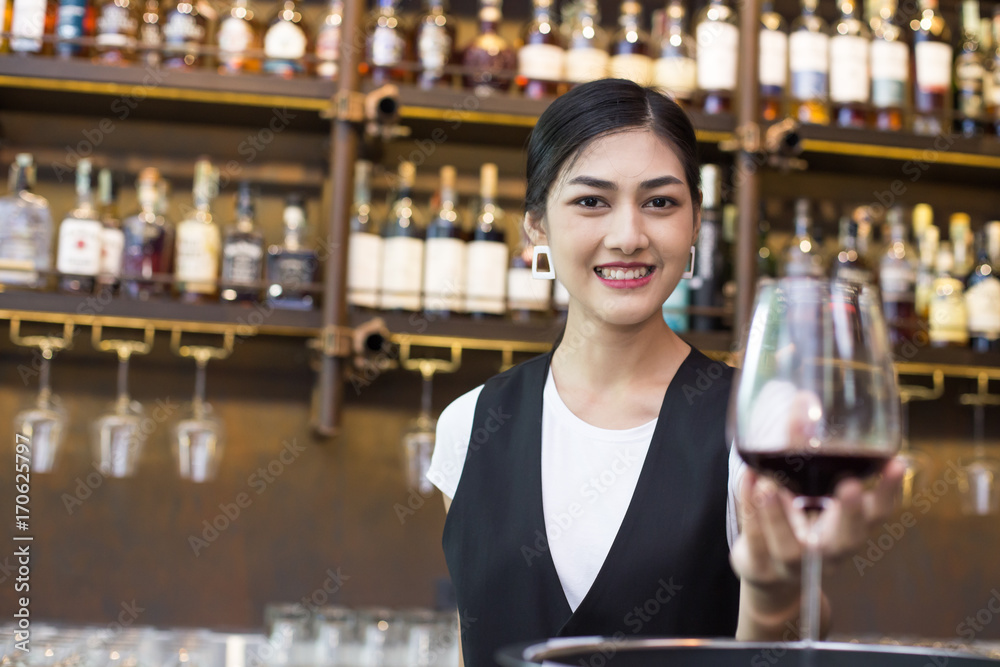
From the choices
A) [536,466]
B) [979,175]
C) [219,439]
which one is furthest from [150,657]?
[979,175]

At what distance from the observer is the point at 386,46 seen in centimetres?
186

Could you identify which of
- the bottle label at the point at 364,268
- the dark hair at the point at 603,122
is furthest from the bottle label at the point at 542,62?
the dark hair at the point at 603,122

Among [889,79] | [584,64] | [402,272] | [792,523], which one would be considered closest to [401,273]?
[402,272]

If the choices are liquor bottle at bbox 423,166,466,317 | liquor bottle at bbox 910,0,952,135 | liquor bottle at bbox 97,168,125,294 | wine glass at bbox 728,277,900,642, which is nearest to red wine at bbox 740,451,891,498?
wine glass at bbox 728,277,900,642

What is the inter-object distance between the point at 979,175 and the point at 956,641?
40.4 inches

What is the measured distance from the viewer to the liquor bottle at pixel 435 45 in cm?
188

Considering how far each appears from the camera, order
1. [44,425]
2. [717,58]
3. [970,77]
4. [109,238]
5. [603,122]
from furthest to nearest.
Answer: [970,77] → [717,58] → [109,238] → [44,425] → [603,122]

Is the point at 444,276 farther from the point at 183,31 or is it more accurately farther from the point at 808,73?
the point at 808,73

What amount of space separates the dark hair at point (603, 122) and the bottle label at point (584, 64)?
2.79 feet

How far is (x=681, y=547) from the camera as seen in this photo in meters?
0.89

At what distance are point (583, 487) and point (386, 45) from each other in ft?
3.90

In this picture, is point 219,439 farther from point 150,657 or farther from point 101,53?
point 101,53

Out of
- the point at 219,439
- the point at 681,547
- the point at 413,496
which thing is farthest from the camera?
the point at 413,496

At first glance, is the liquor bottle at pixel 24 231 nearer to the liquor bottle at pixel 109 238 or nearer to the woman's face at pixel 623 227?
the liquor bottle at pixel 109 238
